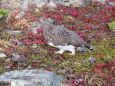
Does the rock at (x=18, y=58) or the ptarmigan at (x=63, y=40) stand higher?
the ptarmigan at (x=63, y=40)

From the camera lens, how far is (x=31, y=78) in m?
9.94

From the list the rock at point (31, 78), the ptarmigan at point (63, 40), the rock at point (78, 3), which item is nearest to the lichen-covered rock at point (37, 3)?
the rock at point (78, 3)

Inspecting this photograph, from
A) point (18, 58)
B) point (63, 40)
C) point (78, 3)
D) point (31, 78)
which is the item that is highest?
point (78, 3)

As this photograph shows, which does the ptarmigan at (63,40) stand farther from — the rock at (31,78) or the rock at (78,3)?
the rock at (78,3)

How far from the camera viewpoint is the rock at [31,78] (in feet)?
31.7

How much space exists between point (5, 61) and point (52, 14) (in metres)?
5.92

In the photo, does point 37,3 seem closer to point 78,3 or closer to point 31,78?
point 78,3

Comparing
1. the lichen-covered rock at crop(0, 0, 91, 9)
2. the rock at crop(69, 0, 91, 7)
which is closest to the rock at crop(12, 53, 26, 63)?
the lichen-covered rock at crop(0, 0, 91, 9)

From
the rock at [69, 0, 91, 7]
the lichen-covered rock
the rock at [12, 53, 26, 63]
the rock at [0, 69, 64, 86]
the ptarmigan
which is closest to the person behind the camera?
the rock at [0, 69, 64, 86]

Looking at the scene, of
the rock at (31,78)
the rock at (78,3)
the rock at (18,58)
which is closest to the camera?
the rock at (31,78)

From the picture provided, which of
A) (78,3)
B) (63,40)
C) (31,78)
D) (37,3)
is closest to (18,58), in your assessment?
(31,78)

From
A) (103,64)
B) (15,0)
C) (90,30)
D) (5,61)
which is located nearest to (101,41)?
(90,30)

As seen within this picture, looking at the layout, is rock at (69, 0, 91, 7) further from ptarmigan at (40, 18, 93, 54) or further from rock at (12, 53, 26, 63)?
rock at (12, 53, 26, 63)

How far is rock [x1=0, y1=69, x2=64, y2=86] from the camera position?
9664mm
